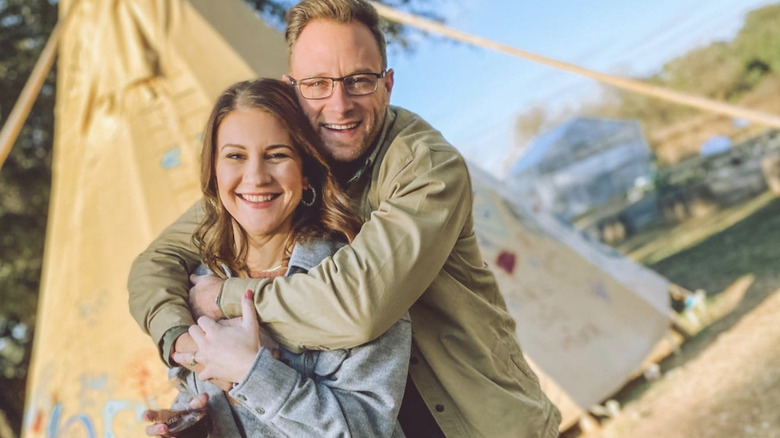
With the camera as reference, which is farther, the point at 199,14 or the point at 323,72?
the point at 199,14

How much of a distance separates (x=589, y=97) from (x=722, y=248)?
43839 millimetres

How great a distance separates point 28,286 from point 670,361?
29.7 ft

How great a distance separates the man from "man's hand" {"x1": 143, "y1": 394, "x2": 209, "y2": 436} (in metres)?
0.17

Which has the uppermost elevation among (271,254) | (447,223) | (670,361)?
(447,223)

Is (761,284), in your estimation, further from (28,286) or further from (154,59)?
(28,286)

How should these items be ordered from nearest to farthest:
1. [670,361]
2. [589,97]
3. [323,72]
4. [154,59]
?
[323,72], [154,59], [670,361], [589,97]

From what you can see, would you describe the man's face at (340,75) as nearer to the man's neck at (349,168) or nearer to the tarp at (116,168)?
the man's neck at (349,168)

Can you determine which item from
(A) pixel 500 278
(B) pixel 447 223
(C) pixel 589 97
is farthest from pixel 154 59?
(C) pixel 589 97

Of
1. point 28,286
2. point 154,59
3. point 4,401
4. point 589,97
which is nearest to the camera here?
point 154,59

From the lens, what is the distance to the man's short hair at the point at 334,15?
201 cm

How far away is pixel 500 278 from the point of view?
5.43 m

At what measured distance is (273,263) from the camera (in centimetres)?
199

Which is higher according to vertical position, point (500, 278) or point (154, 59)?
point (154, 59)

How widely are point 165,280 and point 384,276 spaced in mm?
830
